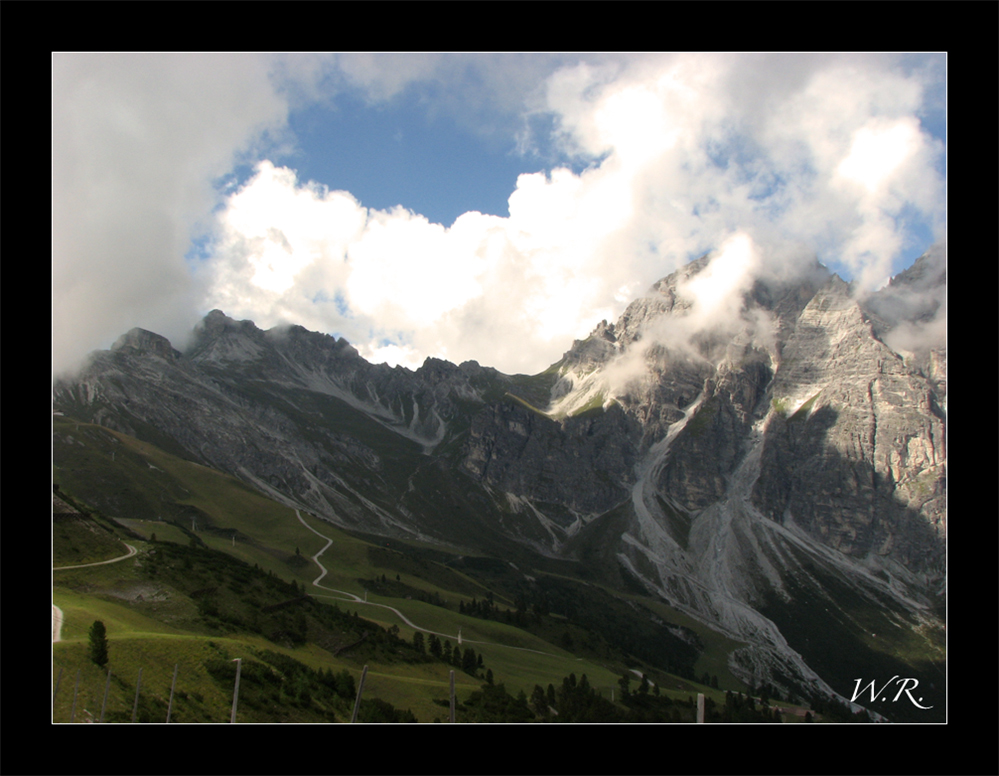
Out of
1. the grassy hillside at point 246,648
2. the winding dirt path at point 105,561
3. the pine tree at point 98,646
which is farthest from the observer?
the winding dirt path at point 105,561

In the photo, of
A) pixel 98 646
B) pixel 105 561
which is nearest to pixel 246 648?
pixel 98 646

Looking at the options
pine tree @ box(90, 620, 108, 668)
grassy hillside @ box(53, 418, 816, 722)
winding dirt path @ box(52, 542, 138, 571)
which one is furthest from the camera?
winding dirt path @ box(52, 542, 138, 571)

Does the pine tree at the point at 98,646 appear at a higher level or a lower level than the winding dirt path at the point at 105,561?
lower

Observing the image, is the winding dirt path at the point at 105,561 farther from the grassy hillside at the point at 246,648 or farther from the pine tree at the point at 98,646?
the pine tree at the point at 98,646

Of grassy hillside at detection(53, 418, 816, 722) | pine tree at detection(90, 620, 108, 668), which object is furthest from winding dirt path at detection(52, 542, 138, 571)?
pine tree at detection(90, 620, 108, 668)


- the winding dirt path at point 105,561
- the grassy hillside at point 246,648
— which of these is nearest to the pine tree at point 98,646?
the grassy hillside at point 246,648

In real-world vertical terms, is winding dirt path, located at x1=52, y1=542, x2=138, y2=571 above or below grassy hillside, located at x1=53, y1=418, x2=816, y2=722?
above

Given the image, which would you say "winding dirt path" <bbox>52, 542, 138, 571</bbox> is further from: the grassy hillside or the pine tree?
the pine tree

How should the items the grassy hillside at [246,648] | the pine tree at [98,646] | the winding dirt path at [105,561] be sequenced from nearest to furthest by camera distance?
the pine tree at [98,646] → the grassy hillside at [246,648] → the winding dirt path at [105,561]

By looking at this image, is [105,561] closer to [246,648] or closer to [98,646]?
[246,648]

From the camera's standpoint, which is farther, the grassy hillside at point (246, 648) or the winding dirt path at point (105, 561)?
the winding dirt path at point (105, 561)

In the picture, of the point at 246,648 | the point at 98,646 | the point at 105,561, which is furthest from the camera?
the point at 105,561

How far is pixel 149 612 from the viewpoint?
6519 centimetres

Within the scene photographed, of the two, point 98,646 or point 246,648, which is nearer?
point 98,646
